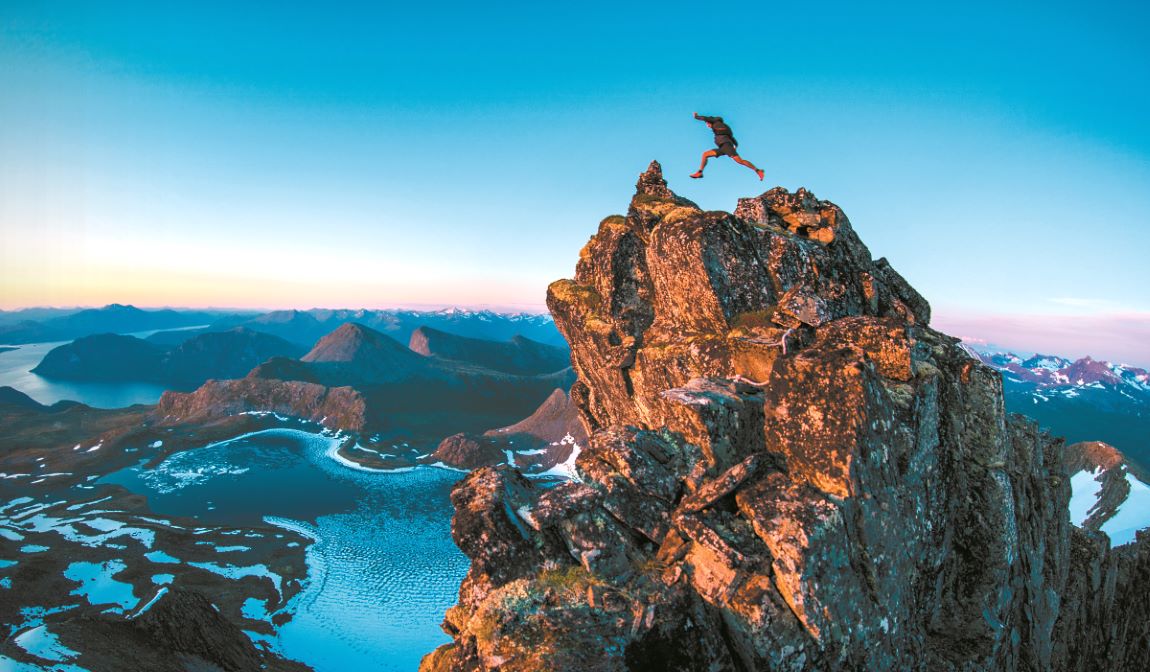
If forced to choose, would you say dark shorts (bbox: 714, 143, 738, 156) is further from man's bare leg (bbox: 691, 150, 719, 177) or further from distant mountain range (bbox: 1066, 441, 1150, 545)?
distant mountain range (bbox: 1066, 441, 1150, 545)

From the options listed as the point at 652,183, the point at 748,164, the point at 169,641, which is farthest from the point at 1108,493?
the point at 169,641

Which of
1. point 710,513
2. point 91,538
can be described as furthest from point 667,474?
point 91,538

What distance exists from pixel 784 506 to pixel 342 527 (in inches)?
5402

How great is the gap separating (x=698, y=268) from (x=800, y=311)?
6843mm

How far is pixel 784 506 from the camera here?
15984 mm

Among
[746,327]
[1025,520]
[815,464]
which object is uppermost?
[746,327]

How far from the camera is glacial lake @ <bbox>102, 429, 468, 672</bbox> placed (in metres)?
81.2

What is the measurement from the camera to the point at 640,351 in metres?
30.3

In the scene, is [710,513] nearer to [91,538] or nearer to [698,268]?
[698,268]

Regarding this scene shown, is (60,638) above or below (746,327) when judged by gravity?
below

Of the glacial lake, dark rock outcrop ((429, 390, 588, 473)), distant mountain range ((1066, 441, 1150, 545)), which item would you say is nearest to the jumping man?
the glacial lake

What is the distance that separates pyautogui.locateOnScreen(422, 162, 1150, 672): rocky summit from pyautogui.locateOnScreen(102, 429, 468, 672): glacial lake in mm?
75933

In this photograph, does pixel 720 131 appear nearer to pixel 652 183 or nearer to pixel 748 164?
pixel 748 164

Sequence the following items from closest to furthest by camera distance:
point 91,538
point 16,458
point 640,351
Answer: point 640,351 < point 91,538 < point 16,458
